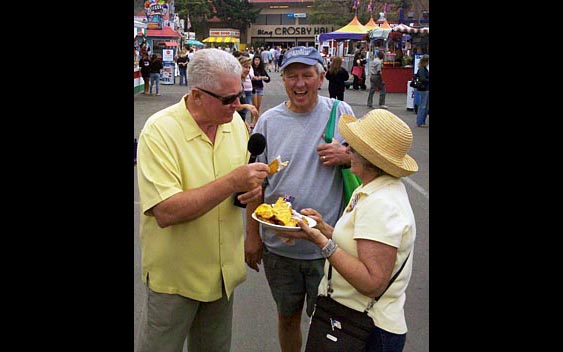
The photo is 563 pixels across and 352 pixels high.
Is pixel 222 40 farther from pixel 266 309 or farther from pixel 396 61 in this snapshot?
pixel 266 309

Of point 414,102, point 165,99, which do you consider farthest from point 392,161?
point 165,99

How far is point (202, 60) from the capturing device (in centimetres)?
235

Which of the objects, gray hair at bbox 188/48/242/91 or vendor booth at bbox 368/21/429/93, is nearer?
gray hair at bbox 188/48/242/91

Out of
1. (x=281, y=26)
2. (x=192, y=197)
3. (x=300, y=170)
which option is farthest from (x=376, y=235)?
(x=281, y=26)

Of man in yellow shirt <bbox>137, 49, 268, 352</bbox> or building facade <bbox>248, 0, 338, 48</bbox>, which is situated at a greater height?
building facade <bbox>248, 0, 338, 48</bbox>

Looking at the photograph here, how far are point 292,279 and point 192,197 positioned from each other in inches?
41.1

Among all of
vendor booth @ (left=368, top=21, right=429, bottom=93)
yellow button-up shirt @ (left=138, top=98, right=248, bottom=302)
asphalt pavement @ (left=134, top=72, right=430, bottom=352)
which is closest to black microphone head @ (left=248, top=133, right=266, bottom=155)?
yellow button-up shirt @ (left=138, top=98, right=248, bottom=302)

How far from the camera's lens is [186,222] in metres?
2.34

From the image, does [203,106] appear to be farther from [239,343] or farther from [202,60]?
[239,343]

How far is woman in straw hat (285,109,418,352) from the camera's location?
2.08 meters

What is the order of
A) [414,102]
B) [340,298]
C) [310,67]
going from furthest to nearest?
[414,102] → [310,67] → [340,298]

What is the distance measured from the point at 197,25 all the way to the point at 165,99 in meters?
54.2

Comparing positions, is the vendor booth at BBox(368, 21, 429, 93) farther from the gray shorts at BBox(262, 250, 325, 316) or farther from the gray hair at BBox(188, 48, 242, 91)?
the gray hair at BBox(188, 48, 242, 91)

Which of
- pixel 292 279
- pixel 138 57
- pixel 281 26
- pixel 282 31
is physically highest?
pixel 281 26
